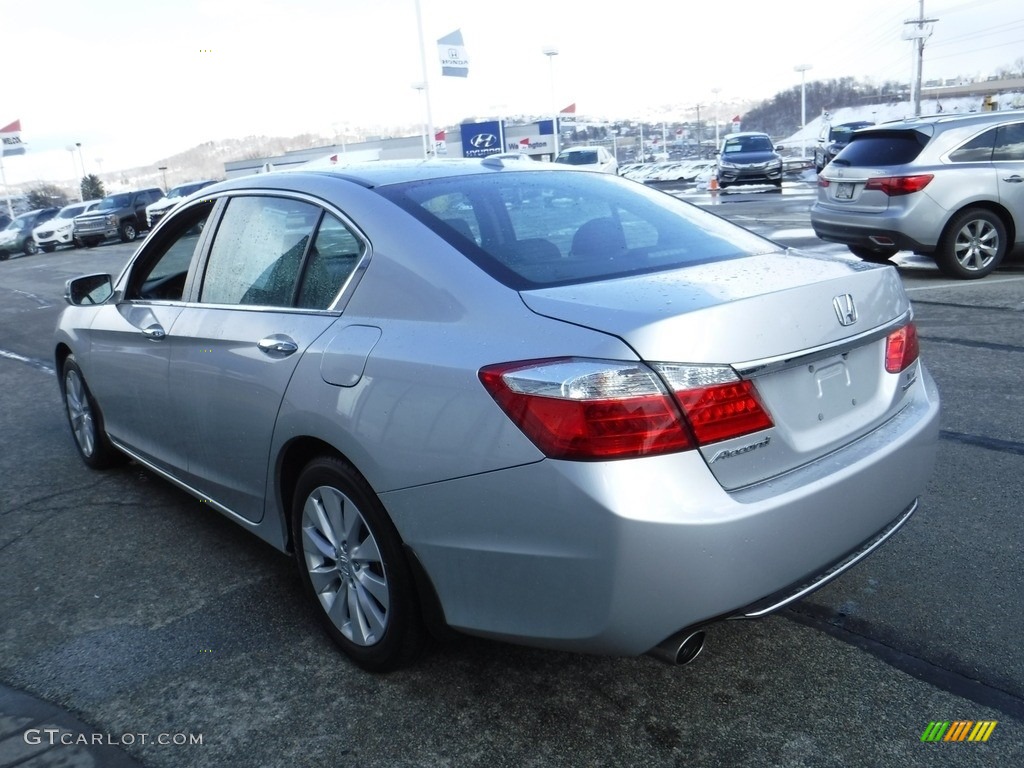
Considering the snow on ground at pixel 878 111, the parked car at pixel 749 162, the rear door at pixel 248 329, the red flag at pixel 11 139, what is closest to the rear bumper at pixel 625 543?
the rear door at pixel 248 329

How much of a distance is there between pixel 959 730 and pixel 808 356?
1.11m

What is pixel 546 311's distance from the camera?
2.45m

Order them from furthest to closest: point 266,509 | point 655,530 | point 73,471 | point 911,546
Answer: point 73,471 < point 911,546 < point 266,509 < point 655,530

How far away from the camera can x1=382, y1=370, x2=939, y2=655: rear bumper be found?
2213 millimetres

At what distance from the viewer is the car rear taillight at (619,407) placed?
2227mm

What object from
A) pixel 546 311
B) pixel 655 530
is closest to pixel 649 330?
pixel 546 311

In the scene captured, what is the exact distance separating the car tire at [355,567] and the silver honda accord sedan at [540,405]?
10 millimetres

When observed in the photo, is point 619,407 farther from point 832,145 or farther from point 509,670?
point 832,145

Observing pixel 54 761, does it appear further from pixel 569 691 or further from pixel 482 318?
pixel 482 318

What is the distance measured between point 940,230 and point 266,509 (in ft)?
27.8

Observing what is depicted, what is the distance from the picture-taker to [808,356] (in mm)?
2498

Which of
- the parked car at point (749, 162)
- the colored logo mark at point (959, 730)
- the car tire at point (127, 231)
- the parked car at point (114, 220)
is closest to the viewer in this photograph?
the colored logo mark at point (959, 730)

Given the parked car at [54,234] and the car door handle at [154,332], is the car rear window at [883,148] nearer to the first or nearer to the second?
the car door handle at [154,332]

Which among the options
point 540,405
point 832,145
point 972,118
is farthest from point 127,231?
point 540,405
